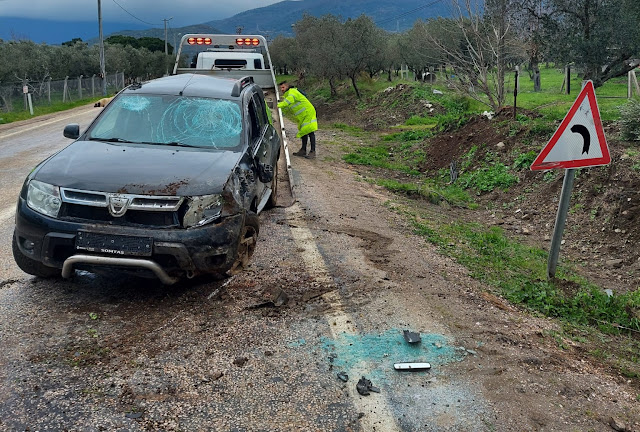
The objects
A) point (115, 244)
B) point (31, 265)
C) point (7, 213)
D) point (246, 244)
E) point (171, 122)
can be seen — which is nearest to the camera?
point (115, 244)

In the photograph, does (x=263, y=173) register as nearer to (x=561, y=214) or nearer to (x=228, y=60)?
(x=561, y=214)

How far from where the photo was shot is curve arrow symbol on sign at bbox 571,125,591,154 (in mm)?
5219

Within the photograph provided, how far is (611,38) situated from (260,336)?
1612cm

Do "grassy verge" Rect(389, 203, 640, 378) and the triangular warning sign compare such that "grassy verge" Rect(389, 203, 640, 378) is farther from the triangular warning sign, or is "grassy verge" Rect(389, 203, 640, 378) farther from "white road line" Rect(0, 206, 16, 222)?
"white road line" Rect(0, 206, 16, 222)

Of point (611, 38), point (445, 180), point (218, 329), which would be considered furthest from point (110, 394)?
point (611, 38)

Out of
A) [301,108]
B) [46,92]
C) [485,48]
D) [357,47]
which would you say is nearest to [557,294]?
[301,108]

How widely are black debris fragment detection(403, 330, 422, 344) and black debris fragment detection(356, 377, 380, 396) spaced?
0.63 metres

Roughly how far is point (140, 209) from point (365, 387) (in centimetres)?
216

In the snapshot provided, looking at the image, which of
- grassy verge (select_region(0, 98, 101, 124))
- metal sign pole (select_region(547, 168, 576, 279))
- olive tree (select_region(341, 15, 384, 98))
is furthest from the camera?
olive tree (select_region(341, 15, 384, 98))

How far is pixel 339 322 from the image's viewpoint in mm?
4449

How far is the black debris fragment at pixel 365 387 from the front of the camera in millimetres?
3504

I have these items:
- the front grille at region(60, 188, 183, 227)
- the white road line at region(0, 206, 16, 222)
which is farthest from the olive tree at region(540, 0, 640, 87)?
the white road line at region(0, 206, 16, 222)

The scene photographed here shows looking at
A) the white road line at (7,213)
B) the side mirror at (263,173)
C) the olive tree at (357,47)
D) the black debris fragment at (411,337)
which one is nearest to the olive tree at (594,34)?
the side mirror at (263,173)

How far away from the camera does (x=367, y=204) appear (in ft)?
29.6
